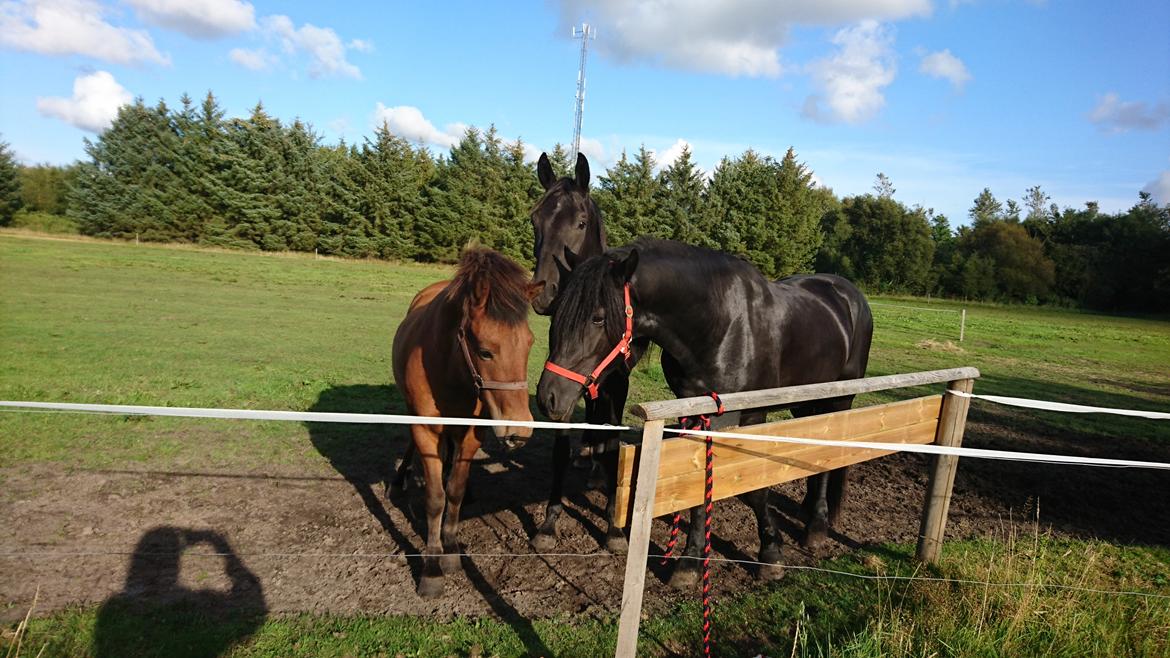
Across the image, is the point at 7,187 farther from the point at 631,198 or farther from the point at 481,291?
the point at 481,291

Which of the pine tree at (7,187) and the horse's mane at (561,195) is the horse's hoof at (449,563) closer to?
the horse's mane at (561,195)

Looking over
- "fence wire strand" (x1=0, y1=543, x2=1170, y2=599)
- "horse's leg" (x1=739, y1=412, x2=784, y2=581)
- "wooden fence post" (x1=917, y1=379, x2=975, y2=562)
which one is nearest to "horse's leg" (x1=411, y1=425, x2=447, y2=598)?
"fence wire strand" (x1=0, y1=543, x2=1170, y2=599)

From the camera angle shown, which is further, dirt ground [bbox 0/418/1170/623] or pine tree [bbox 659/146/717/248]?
pine tree [bbox 659/146/717/248]

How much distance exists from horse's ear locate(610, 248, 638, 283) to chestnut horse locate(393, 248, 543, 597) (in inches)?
22.6

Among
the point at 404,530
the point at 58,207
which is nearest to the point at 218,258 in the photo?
the point at 58,207

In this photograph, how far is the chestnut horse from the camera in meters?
3.35

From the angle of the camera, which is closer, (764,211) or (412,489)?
(412,489)

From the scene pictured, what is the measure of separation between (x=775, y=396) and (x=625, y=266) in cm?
106

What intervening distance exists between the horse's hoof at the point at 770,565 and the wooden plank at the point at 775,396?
1.38 metres

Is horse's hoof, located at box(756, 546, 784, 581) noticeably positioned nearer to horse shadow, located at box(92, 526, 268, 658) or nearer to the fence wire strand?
the fence wire strand

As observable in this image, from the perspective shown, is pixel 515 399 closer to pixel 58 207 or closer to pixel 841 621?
pixel 841 621

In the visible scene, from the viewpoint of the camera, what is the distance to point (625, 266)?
318 centimetres

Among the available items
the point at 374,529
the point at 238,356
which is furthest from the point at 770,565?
the point at 238,356

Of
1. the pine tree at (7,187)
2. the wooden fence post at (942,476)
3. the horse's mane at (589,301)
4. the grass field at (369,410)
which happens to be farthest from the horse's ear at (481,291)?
the pine tree at (7,187)
